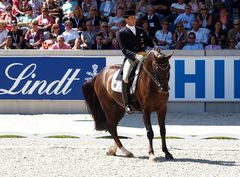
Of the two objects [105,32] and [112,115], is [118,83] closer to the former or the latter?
[112,115]

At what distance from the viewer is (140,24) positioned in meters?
20.0

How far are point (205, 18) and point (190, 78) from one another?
2581mm

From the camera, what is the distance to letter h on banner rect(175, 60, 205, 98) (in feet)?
59.6

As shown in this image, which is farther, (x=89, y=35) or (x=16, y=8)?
(x=16, y=8)

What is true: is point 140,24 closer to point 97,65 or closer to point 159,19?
point 159,19

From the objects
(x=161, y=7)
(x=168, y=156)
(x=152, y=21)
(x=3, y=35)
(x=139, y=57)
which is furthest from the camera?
(x=161, y=7)

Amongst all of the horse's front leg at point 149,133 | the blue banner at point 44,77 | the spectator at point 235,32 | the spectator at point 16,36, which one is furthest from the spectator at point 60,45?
the horse's front leg at point 149,133

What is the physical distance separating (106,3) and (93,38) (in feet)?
8.10

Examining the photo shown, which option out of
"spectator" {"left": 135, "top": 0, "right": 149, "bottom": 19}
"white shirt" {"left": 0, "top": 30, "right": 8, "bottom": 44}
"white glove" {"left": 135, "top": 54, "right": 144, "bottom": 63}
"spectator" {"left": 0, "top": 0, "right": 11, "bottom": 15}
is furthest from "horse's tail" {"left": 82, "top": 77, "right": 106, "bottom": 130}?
"spectator" {"left": 0, "top": 0, "right": 11, "bottom": 15}

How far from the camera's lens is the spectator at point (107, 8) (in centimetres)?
2161

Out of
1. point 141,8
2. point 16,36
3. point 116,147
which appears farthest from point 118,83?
point 141,8

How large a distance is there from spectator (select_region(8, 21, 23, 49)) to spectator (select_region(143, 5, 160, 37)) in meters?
3.38

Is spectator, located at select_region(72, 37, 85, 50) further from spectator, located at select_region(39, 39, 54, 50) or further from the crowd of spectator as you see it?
spectator, located at select_region(39, 39, 54, 50)

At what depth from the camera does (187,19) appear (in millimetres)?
20266
